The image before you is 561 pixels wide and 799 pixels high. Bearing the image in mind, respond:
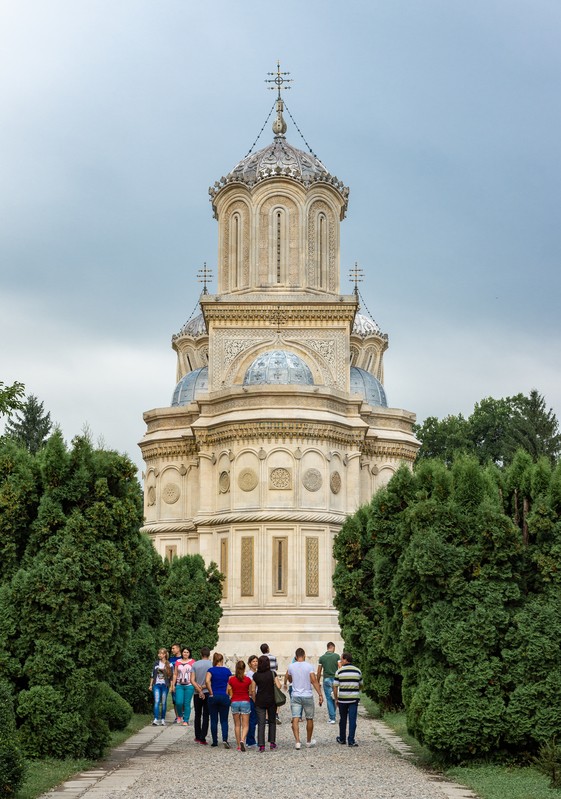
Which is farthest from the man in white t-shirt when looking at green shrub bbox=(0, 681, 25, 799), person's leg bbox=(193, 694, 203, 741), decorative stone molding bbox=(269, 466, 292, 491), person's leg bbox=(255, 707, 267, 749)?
decorative stone molding bbox=(269, 466, 292, 491)

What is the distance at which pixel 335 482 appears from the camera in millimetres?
40750

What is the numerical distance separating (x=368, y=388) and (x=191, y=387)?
7.64 meters

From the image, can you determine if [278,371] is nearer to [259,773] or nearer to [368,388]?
[368,388]

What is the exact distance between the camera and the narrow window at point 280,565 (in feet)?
128

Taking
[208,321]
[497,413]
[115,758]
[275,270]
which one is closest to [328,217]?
[275,270]

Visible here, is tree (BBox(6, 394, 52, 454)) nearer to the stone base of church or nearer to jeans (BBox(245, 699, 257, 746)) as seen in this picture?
the stone base of church

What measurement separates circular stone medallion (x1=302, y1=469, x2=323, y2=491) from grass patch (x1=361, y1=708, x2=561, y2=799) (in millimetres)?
23224

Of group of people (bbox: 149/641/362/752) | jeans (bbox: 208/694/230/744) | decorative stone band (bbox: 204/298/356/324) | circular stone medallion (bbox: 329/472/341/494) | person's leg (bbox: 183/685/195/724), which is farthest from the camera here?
decorative stone band (bbox: 204/298/356/324)

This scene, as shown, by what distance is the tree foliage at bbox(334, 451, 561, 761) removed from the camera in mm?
14242

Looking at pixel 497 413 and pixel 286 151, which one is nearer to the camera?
pixel 286 151

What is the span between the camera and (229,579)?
1550 inches

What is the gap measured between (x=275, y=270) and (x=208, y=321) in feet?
11.4

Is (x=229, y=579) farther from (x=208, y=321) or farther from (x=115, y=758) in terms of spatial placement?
(x=115, y=758)

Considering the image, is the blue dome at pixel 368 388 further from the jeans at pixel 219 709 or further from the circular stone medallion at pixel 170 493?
the jeans at pixel 219 709
